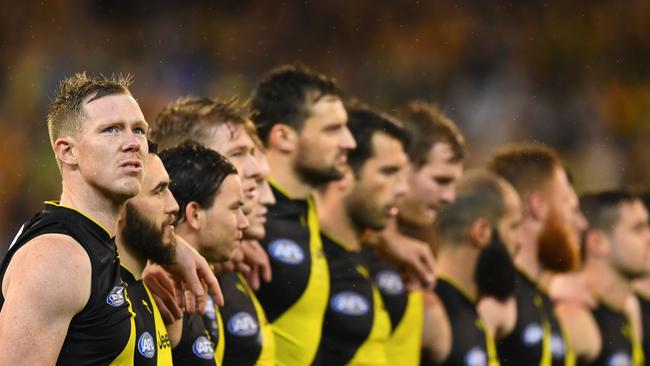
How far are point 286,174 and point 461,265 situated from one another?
1480 millimetres

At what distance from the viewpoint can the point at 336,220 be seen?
6387mm

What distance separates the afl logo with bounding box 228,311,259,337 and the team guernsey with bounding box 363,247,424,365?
1.58m

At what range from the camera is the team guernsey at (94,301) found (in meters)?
3.53

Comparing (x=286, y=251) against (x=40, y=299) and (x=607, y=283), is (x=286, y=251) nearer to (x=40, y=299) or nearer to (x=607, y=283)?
(x=40, y=299)

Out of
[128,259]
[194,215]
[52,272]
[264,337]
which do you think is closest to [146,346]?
[128,259]

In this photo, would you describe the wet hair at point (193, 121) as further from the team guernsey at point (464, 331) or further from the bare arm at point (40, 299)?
the team guernsey at point (464, 331)

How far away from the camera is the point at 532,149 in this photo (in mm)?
8047

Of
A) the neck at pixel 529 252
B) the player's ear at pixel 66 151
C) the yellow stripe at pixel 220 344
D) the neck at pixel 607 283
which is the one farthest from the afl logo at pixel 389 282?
the player's ear at pixel 66 151

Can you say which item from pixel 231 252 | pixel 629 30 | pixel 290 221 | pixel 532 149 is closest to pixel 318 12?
pixel 629 30

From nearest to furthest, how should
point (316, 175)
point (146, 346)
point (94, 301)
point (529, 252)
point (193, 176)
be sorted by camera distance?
point (94, 301) < point (146, 346) < point (193, 176) < point (316, 175) < point (529, 252)

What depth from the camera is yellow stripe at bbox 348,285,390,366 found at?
6.07 metres

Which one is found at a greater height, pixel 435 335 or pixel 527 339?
pixel 435 335

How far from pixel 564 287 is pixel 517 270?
0.95 metres

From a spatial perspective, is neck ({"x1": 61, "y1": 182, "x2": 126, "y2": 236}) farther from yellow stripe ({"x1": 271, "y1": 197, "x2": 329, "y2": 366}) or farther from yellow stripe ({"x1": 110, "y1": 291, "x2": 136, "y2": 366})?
yellow stripe ({"x1": 271, "y1": 197, "x2": 329, "y2": 366})
